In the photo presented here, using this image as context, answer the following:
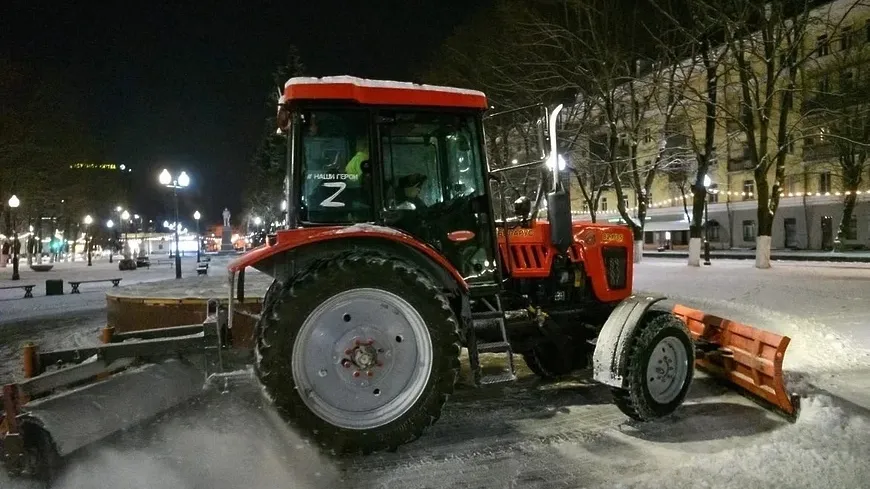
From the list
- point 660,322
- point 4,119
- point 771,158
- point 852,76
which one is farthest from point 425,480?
point 852,76

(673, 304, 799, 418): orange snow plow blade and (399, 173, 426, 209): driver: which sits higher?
(399, 173, 426, 209): driver

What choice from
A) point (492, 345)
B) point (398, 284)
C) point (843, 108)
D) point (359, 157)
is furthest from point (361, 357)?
point (843, 108)

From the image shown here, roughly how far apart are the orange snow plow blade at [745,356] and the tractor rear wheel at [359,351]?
333 cm

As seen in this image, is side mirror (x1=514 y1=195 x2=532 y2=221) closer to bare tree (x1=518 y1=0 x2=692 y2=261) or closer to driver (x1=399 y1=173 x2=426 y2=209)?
driver (x1=399 y1=173 x2=426 y2=209)

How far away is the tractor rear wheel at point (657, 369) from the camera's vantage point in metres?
5.54

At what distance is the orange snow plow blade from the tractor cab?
2871 mm

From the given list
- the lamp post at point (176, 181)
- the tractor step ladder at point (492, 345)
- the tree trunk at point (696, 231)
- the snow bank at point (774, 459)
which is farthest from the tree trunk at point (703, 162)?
the tractor step ladder at point (492, 345)

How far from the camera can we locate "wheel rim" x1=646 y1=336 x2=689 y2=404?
5746 mm

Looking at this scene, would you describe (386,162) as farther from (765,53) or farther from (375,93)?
(765,53)

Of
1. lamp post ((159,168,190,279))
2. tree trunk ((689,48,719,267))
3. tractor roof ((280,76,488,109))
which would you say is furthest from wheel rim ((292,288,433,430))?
tree trunk ((689,48,719,267))

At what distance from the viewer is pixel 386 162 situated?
16.9 ft

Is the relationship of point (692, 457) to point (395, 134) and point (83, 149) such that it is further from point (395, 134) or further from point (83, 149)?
point (83, 149)

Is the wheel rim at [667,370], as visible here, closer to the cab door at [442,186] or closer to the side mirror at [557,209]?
the side mirror at [557,209]

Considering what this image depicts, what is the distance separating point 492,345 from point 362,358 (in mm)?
1147
